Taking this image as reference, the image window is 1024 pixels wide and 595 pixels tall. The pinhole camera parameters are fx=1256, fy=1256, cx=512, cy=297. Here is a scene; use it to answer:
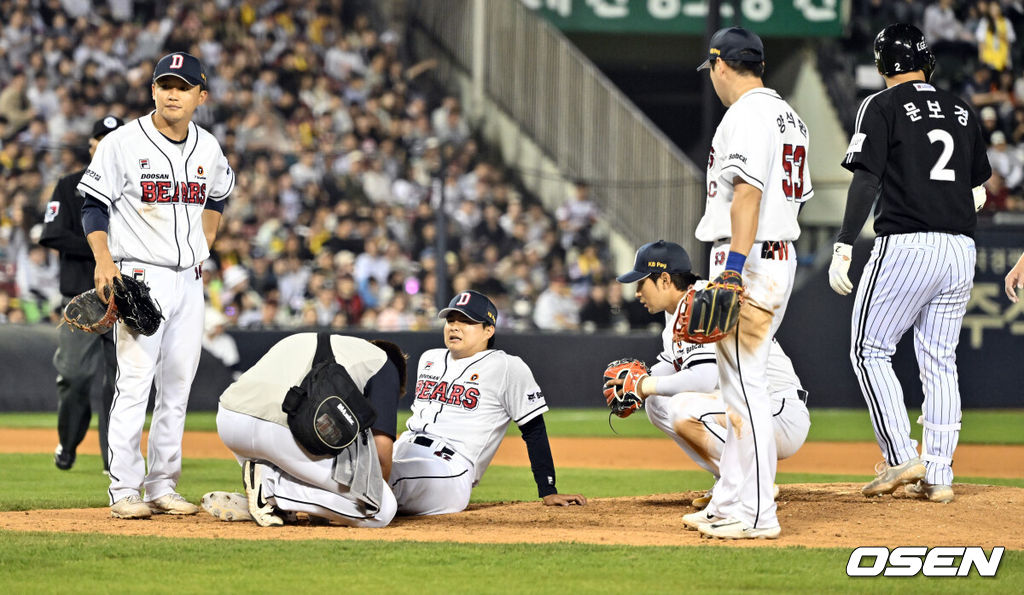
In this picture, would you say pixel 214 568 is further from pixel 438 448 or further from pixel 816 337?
pixel 816 337

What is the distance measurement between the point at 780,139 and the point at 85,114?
46.6 ft

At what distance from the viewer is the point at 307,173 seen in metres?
17.3

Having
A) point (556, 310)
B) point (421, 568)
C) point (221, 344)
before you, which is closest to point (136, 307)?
point (421, 568)

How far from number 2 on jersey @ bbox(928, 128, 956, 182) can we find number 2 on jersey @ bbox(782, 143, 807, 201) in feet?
4.20

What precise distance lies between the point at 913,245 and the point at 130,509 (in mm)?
4204

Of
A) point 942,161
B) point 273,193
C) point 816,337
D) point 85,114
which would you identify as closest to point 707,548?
point 942,161

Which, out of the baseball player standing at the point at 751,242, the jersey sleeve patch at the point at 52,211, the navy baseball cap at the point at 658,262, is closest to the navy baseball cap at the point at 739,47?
Answer: the baseball player standing at the point at 751,242

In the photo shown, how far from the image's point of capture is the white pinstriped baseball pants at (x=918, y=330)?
21.6 ft

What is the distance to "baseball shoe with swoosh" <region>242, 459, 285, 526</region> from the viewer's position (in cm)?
593

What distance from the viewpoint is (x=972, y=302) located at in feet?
51.2

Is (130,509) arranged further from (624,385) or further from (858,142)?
(858,142)

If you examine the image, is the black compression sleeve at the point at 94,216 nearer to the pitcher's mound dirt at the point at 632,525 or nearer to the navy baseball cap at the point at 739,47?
the pitcher's mound dirt at the point at 632,525

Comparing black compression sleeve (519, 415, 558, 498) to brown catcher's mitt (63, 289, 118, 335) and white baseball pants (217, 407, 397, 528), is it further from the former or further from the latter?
brown catcher's mitt (63, 289, 118, 335)

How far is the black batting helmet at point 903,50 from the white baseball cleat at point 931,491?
7.29 ft
